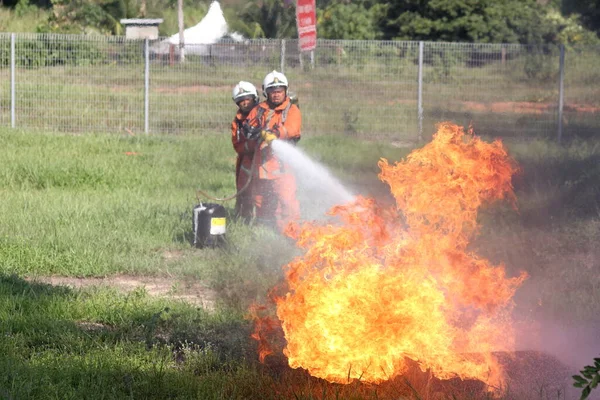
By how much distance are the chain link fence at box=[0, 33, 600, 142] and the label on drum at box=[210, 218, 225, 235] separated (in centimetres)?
944

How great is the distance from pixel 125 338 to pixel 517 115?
46.5 feet

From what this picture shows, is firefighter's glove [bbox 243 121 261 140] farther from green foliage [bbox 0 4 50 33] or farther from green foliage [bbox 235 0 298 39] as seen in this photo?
green foliage [bbox 0 4 50 33]

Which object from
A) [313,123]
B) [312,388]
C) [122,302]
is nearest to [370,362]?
[312,388]

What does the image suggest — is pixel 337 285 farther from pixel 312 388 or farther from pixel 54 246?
pixel 54 246

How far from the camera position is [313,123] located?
1891 centimetres

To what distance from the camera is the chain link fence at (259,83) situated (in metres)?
18.6

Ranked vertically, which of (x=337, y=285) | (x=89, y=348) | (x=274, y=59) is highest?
(x=274, y=59)

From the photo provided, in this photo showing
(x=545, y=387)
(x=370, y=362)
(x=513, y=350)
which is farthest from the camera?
(x=513, y=350)

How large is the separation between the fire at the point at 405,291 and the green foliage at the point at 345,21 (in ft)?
81.7

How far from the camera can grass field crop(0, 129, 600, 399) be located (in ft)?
17.7

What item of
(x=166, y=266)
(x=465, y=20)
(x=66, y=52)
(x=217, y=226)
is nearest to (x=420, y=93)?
(x=66, y=52)

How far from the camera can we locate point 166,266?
8.65m

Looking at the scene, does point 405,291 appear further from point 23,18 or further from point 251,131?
point 23,18

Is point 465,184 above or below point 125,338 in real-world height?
above
